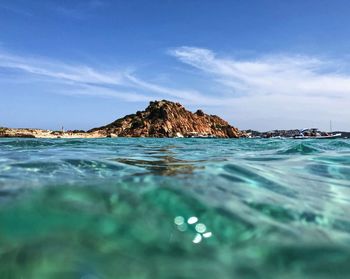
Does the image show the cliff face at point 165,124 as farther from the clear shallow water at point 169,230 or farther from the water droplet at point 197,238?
the water droplet at point 197,238

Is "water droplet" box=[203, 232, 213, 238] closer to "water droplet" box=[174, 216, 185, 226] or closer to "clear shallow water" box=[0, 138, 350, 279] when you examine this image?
"clear shallow water" box=[0, 138, 350, 279]

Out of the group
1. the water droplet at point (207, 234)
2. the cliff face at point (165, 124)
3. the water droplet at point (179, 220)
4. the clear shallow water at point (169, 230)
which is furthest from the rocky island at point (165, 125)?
the water droplet at point (207, 234)

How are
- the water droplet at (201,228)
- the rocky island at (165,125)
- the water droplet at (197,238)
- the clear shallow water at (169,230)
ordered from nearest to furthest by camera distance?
1. the clear shallow water at (169,230)
2. the water droplet at (197,238)
3. the water droplet at (201,228)
4. the rocky island at (165,125)

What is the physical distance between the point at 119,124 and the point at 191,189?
10102cm

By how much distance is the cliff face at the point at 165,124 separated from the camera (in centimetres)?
9588

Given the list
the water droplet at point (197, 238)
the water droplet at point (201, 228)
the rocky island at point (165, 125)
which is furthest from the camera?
the rocky island at point (165, 125)

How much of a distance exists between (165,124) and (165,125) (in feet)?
2.46

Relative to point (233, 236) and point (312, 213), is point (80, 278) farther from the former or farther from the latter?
point (312, 213)

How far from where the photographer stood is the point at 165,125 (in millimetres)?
96250

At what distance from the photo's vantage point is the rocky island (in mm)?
95312

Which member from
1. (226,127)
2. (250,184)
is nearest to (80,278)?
(250,184)

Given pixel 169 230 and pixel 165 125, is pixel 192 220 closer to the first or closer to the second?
pixel 169 230

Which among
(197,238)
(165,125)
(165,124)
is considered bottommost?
(197,238)

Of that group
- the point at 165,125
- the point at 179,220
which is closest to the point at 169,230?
the point at 179,220
